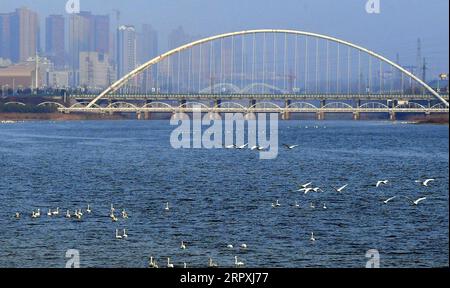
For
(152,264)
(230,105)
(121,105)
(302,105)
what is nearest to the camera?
(152,264)

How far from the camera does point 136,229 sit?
2841 cm

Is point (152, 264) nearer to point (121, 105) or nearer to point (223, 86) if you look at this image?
point (121, 105)

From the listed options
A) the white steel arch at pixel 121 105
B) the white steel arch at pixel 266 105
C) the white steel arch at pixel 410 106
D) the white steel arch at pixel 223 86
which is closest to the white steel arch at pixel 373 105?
the white steel arch at pixel 410 106

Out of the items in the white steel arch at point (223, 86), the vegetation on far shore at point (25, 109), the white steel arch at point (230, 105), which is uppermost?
the white steel arch at point (223, 86)

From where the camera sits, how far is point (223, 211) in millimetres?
33156

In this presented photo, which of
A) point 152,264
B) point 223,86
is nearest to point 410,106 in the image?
point 223,86

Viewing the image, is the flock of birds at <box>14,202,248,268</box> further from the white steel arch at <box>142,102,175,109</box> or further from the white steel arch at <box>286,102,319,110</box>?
the white steel arch at <box>286,102,319,110</box>

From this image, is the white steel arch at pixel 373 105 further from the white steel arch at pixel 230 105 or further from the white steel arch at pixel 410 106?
the white steel arch at pixel 230 105

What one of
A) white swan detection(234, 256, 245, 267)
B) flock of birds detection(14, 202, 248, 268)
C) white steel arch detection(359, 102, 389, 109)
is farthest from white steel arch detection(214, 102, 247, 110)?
white swan detection(234, 256, 245, 267)

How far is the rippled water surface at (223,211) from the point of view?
24016mm

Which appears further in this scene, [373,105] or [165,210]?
[373,105]

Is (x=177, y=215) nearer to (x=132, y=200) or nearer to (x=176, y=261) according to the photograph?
(x=132, y=200)
